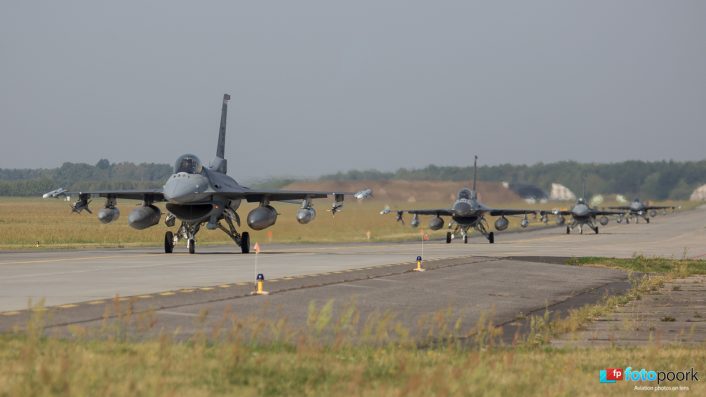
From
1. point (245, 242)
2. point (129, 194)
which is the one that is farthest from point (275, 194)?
point (129, 194)

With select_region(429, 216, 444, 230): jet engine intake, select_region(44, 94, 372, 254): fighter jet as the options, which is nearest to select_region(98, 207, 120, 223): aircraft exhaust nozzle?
select_region(44, 94, 372, 254): fighter jet

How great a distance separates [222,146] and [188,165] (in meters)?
6.40

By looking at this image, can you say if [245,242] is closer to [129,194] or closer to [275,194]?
[275,194]

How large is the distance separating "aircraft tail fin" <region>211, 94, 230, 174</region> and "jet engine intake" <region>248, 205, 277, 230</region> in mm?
3686

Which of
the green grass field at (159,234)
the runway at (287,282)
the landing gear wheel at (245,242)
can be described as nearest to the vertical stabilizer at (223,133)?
the landing gear wheel at (245,242)

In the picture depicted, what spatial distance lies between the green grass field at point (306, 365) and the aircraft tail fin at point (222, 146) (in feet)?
99.0

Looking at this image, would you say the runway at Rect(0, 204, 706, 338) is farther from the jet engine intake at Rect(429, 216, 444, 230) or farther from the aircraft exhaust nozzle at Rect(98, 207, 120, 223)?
the jet engine intake at Rect(429, 216, 444, 230)

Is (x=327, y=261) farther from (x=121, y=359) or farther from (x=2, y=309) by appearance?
(x=121, y=359)

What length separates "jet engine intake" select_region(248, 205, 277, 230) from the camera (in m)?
41.8

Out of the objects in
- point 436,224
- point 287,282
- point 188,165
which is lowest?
point 287,282

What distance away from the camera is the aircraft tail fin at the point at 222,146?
45188 mm

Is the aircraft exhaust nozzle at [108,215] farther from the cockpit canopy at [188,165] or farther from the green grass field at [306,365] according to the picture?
the green grass field at [306,365]

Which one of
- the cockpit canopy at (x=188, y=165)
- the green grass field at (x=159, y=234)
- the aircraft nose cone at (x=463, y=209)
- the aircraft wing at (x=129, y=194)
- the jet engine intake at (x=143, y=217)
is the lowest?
the green grass field at (x=159, y=234)

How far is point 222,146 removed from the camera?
153 feet
